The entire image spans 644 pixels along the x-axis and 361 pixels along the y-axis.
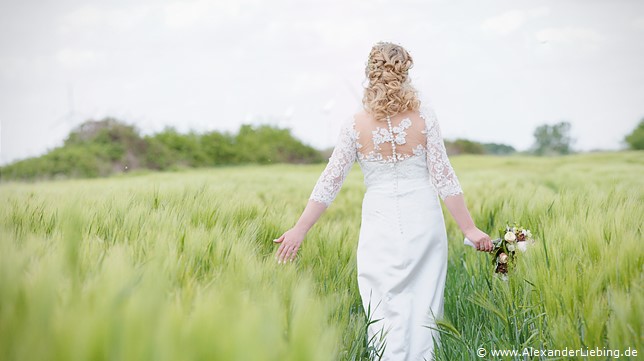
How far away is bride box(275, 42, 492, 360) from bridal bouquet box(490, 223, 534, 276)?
4.1 inches

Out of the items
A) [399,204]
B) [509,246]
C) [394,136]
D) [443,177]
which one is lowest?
[509,246]

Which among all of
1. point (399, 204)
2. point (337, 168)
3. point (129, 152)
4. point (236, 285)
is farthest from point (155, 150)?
point (236, 285)

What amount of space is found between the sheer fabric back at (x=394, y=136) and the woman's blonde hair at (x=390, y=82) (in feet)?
0.15

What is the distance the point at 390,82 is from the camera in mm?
2865

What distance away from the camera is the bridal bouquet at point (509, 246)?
2.82 meters

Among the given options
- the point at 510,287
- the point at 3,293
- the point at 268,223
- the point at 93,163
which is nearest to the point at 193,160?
the point at 93,163

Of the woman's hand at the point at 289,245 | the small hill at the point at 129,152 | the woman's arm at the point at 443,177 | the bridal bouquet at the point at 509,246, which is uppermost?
the small hill at the point at 129,152

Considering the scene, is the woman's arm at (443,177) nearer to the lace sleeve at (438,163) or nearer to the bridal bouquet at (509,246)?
the lace sleeve at (438,163)

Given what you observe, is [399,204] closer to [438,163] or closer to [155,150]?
[438,163]

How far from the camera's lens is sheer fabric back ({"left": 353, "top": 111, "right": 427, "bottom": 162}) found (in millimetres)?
2939

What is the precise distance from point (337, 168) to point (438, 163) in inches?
22.4

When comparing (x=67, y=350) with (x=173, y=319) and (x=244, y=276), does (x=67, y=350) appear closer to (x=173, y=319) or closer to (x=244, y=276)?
(x=173, y=319)

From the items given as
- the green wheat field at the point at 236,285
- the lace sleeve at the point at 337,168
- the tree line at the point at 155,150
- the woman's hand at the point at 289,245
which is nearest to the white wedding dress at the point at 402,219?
the lace sleeve at the point at 337,168

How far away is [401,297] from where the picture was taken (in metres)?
3.02
